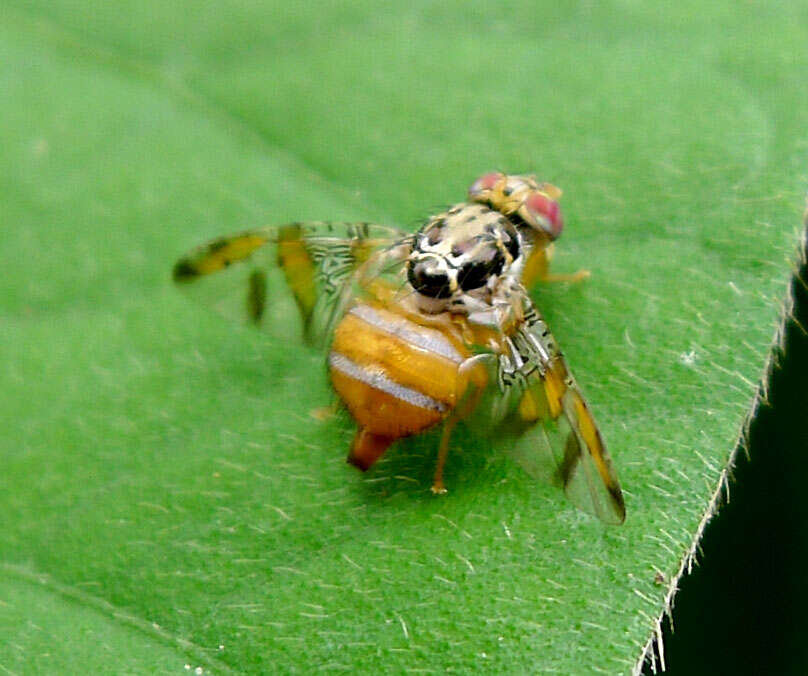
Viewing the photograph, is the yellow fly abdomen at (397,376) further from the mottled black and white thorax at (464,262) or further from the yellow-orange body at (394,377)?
the mottled black and white thorax at (464,262)

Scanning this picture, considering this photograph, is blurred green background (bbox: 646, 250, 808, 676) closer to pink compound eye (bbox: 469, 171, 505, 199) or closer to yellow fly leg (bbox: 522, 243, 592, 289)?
yellow fly leg (bbox: 522, 243, 592, 289)

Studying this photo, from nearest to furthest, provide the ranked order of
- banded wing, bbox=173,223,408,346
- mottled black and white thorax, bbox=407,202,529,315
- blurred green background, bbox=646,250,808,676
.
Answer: mottled black and white thorax, bbox=407,202,529,315 < banded wing, bbox=173,223,408,346 < blurred green background, bbox=646,250,808,676

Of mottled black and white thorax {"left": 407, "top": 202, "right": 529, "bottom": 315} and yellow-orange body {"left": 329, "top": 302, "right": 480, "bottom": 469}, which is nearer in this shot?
yellow-orange body {"left": 329, "top": 302, "right": 480, "bottom": 469}

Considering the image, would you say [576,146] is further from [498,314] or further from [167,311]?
[167,311]

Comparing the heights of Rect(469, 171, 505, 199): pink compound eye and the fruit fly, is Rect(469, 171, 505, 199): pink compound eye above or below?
above

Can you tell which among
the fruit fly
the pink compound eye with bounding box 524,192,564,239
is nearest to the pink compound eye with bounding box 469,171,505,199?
the fruit fly

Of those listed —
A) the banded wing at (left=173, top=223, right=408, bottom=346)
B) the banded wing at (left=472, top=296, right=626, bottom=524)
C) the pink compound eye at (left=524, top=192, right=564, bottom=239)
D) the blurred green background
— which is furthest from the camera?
the blurred green background

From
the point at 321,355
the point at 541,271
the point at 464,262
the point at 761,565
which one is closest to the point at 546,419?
the point at 464,262

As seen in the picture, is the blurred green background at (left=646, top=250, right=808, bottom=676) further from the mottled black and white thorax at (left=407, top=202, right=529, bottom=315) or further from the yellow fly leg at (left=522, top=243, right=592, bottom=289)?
the mottled black and white thorax at (left=407, top=202, right=529, bottom=315)
